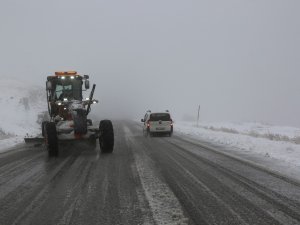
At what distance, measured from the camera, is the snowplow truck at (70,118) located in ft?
43.8

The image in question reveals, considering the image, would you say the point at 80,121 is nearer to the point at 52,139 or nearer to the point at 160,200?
the point at 52,139

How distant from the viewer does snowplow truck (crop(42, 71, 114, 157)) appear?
43.8ft

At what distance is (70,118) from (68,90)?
6.27 feet

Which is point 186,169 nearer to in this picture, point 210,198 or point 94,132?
point 210,198

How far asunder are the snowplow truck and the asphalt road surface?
1.71 metres

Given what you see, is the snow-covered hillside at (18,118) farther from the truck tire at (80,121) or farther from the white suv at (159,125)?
the white suv at (159,125)

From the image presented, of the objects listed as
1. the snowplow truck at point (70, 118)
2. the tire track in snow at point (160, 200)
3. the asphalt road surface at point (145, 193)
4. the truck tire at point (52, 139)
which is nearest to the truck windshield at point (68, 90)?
the snowplow truck at point (70, 118)

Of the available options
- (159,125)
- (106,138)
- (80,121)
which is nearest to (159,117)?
(159,125)

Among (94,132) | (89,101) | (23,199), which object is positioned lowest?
(23,199)

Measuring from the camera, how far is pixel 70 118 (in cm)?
1507

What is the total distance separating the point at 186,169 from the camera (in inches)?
394

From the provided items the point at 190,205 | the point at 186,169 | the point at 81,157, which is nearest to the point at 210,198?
the point at 190,205

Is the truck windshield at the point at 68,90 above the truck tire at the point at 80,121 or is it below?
above

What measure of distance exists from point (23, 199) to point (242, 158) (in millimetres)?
7960
